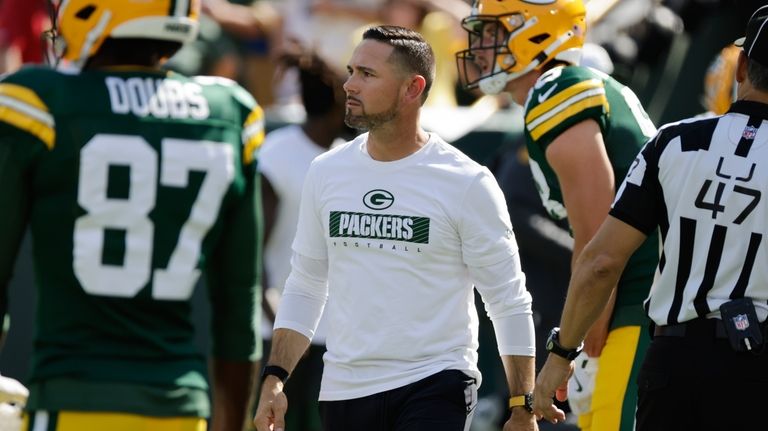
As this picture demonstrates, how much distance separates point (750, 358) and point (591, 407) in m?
1.18

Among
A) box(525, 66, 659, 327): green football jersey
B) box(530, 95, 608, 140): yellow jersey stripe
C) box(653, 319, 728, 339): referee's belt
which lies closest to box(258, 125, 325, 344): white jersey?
→ box(525, 66, 659, 327): green football jersey

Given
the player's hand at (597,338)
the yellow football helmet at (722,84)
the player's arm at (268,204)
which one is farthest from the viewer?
the yellow football helmet at (722,84)

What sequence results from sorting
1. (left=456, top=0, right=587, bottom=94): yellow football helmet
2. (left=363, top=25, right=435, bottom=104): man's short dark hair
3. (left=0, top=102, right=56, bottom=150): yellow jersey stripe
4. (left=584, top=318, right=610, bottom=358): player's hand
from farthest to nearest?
(left=456, top=0, right=587, bottom=94): yellow football helmet, (left=584, top=318, right=610, bottom=358): player's hand, (left=363, top=25, right=435, bottom=104): man's short dark hair, (left=0, top=102, right=56, bottom=150): yellow jersey stripe

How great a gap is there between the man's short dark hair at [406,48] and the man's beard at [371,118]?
16 cm

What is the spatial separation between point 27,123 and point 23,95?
89mm

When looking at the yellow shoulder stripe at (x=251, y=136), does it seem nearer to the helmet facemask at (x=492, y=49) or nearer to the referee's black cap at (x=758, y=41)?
the helmet facemask at (x=492, y=49)

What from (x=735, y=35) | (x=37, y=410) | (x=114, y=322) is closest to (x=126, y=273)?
(x=114, y=322)

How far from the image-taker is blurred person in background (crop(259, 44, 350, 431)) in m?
8.41

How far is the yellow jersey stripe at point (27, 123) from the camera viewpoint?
4633 mm

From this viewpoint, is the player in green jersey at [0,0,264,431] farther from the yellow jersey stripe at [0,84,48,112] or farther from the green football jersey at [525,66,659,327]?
the green football jersey at [525,66,659,327]

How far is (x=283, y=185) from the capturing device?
335 inches

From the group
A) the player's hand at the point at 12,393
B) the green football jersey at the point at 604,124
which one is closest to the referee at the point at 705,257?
the green football jersey at the point at 604,124

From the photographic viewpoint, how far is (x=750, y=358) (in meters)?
4.70

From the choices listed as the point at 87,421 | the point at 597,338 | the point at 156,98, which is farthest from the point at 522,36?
the point at 87,421
